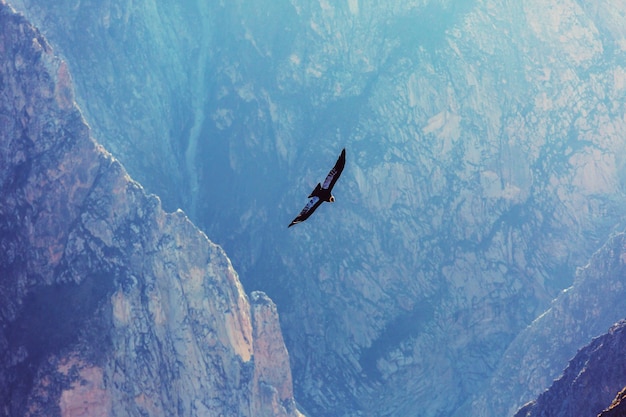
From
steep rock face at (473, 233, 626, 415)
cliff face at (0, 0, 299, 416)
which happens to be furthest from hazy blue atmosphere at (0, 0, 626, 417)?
cliff face at (0, 0, 299, 416)

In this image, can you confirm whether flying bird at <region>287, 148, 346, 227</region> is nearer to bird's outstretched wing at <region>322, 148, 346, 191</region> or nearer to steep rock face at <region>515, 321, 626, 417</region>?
bird's outstretched wing at <region>322, 148, 346, 191</region>

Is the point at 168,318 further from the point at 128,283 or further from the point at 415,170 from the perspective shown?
the point at 415,170

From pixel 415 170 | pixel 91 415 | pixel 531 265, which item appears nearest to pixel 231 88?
pixel 415 170

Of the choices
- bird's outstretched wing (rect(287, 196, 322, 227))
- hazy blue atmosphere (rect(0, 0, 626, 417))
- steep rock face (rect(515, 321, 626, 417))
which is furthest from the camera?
hazy blue atmosphere (rect(0, 0, 626, 417))

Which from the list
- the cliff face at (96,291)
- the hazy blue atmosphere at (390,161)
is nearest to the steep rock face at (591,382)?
the cliff face at (96,291)

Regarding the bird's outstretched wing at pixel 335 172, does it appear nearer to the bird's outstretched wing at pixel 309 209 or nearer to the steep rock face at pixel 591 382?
the bird's outstretched wing at pixel 309 209

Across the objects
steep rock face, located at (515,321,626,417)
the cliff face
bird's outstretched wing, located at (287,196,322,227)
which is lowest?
steep rock face, located at (515,321,626,417)
